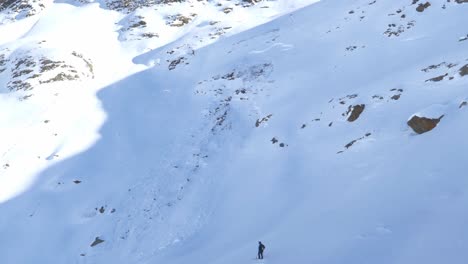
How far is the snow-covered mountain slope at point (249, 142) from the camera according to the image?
18281 millimetres

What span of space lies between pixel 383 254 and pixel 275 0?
4448cm

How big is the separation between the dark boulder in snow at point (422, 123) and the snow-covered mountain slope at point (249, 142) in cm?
4

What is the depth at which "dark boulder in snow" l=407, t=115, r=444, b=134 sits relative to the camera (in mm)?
21188

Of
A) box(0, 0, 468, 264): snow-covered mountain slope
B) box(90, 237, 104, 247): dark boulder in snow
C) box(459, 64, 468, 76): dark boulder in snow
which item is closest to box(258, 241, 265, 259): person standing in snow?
box(0, 0, 468, 264): snow-covered mountain slope

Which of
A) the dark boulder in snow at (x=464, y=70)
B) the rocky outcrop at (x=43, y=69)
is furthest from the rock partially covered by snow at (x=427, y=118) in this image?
the rocky outcrop at (x=43, y=69)

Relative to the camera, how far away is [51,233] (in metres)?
27.0

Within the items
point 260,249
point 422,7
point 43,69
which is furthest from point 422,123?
point 43,69

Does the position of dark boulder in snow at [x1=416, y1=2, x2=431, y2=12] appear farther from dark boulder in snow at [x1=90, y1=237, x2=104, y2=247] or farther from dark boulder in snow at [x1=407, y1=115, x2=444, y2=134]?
dark boulder in snow at [x1=90, y1=237, x2=104, y2=247]

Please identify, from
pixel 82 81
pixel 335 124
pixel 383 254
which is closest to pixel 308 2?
pixel 82 81

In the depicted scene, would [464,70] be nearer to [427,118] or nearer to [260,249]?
[427,118]

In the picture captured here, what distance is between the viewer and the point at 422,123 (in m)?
21.4

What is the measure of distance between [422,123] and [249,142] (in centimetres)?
1136

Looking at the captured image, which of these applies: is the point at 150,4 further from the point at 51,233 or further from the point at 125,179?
the point at 51,233

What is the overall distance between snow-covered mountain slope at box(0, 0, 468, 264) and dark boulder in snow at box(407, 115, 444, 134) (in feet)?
0.14
